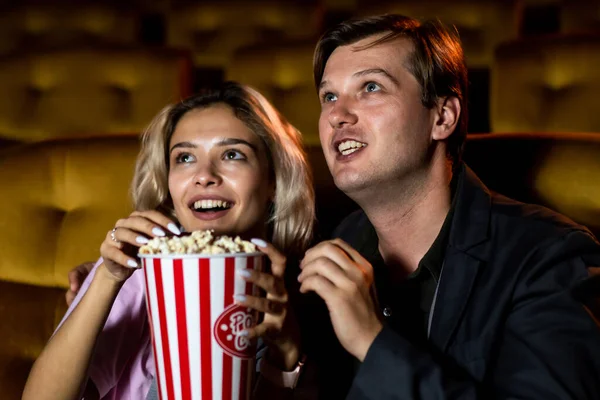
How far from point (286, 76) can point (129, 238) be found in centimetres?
159

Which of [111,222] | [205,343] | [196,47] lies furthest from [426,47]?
[196,47]

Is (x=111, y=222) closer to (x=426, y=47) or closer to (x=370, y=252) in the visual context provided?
(x=370, y=252)

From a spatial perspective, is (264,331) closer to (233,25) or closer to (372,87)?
(372,87)

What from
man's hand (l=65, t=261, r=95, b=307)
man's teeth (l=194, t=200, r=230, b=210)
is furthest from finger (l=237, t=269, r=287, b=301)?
man's hand (l=65, t=261, r=95, b=307)

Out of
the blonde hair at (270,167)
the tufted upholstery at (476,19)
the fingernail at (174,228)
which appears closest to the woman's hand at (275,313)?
the fingernail at (174,228)


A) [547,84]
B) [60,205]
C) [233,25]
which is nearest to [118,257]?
[60,205]

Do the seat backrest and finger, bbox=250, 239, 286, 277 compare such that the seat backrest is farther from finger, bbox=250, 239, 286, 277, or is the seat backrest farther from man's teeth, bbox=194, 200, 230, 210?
finger, bbox=250, 239, 286, 277

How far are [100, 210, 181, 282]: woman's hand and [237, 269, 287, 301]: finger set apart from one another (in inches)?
6.9

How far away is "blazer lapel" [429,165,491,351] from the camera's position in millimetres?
1037

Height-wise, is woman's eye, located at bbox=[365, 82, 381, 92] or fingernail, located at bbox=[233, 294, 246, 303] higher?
woman's eye, located at bbox=[365, 82, 381, 92]

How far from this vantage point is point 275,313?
93 cm

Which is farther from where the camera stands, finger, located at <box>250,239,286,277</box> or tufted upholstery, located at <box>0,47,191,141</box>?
tufted upholstery, located at <box>0,47,191,141</box>

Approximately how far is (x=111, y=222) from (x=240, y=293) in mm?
856

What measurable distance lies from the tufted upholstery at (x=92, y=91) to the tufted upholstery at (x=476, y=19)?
0.96m
